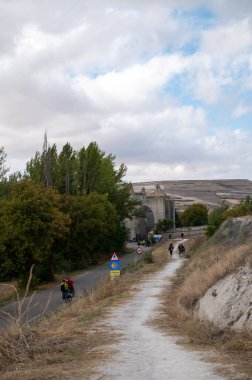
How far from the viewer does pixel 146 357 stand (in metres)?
9.81

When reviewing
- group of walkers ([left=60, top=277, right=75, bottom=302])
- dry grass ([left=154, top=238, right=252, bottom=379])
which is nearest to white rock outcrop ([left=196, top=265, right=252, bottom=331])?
dry grass ([left=154, top=238, right=252, bottom=379])

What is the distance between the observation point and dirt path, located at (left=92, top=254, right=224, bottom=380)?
8328mm

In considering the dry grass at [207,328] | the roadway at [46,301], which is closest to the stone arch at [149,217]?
the roadway at [46,301]

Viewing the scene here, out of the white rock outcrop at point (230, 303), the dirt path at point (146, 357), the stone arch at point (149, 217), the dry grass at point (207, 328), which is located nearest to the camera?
the dirt path at point (146, 357)

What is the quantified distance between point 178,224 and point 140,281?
10798 cm

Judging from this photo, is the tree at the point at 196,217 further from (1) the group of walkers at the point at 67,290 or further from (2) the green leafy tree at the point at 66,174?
(1) the group of walkers at the point at 67,290

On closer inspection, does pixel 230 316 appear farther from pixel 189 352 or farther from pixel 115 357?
pixel 115 357

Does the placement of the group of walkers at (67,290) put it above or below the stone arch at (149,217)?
below

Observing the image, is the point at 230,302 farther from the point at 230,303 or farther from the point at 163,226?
the point at 163,226

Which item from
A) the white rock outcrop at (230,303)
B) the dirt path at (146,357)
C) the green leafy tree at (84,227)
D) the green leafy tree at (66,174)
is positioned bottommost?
the dirt path at (146,357)

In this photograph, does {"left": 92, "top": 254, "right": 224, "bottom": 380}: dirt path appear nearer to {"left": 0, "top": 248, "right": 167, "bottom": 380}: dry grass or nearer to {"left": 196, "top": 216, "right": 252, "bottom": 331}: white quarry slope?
{"left": 0, "top": 248, "right": 167, "bottom": 380}: dry grass

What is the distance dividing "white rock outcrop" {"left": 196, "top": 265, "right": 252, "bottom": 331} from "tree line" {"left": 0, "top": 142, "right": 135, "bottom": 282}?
70.5 feet

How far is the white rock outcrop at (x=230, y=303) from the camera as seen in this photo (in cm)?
1134

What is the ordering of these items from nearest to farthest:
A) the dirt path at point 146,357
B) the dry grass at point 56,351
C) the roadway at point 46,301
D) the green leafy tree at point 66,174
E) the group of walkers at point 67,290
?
the dirt path at point 146,357 → the dry grass at point 56,351 → the roadway at point 46,301 → the group of walkers at point 67,290 → the green leafy tree at point 66,174
